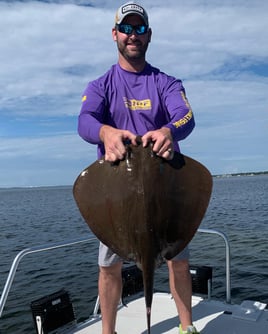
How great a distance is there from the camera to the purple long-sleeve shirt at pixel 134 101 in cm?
374

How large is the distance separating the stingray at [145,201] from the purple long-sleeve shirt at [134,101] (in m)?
0.65

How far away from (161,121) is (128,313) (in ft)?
9.35

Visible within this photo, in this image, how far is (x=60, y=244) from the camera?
490cm

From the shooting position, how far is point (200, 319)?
16.4 feet

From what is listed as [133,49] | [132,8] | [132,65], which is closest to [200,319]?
[132,65]

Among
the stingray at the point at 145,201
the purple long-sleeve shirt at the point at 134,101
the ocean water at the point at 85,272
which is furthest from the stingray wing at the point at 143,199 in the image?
the ocean water at the point at 85,272

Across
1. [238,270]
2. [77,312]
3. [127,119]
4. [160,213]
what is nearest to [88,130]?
[127,119]

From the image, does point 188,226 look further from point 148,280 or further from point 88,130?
point 88,130

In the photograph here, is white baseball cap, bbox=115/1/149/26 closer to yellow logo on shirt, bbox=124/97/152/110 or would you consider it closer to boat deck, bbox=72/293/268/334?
yellow logo on shirt, bbox=124/97/152/110

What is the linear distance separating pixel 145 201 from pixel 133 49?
1.57 meters

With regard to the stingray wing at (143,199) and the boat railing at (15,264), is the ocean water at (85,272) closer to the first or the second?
the boat railing at (15,264)

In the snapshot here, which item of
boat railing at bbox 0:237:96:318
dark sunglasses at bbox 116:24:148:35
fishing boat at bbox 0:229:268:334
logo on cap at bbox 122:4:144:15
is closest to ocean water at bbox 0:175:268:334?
fishing boat at bbox 0:229:268:334

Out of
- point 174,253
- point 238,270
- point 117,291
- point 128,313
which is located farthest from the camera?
point 238,270

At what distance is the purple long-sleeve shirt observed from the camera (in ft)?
12.3
